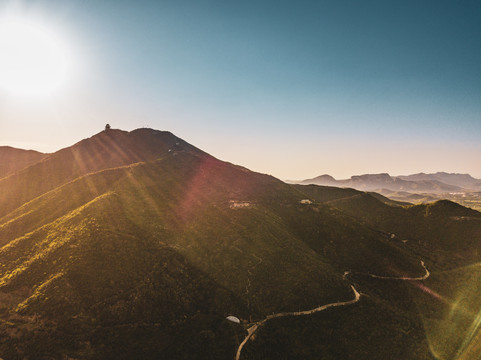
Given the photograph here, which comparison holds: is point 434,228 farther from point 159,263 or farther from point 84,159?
point 84,159

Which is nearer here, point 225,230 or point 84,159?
point 225,230

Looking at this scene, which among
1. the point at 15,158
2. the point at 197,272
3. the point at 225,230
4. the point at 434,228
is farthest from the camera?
the point at 15,158

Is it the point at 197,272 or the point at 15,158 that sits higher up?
the point at 15,158

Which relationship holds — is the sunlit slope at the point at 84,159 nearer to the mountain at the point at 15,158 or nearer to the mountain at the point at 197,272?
the mountain at the point at 197,272

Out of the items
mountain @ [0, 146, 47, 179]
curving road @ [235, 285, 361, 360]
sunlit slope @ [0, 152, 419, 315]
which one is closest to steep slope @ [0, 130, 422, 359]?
sunlit slope @ [0, 152, 419, 315]

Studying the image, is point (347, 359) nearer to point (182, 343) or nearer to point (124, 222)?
point (182, 343)

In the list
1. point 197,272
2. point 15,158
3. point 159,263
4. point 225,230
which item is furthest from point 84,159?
point 197,272

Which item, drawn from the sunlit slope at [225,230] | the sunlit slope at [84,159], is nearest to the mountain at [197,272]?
the sunlit slope at [225,230]

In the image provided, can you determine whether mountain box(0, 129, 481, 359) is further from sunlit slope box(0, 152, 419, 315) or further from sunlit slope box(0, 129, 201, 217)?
sunlit slope box(0, 129, 201, 217)
